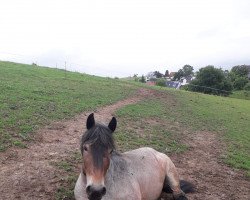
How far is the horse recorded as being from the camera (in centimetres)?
514

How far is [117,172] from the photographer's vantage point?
6.14 meters

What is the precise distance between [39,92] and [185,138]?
8.63 meters

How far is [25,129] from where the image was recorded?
437 inches

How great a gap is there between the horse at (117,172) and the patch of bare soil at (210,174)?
3.12ft

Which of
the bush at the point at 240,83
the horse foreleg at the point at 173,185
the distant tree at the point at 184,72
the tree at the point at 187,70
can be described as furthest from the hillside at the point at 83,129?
the tree at the point at 187,70

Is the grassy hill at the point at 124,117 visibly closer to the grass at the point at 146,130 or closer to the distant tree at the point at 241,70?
the grass at the point at 146,130

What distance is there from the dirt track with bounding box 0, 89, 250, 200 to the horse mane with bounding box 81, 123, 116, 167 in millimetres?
2356

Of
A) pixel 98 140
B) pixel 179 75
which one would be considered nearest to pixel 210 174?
pixel 98 140

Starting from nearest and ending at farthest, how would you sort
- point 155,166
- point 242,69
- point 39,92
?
point 155,166
point 39,92
point 242,69

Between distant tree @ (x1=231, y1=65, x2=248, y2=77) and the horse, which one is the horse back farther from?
distant tree @ (x1=231, y1=65, x2=248, y2=77)

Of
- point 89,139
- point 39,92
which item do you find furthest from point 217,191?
point 39,92

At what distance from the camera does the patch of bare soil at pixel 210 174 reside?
861cm

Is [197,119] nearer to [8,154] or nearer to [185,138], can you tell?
[185,138]

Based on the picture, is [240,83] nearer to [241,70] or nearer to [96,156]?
[241,70]
